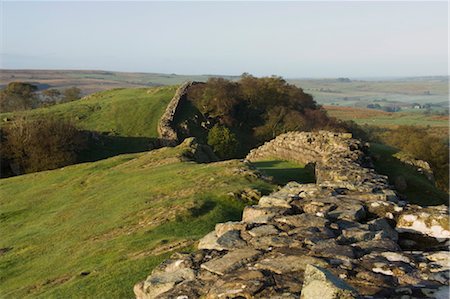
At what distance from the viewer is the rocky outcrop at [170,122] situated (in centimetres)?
5459

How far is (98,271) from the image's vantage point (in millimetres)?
12078

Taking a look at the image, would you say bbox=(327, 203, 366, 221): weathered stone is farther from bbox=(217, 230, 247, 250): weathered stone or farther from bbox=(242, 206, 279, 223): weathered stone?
bbox=(217, 230, 247, 250): weathered stone

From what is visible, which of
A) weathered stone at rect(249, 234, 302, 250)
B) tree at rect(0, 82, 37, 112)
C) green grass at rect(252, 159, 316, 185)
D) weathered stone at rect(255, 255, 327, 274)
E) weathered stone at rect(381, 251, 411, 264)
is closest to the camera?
weathered stone at rect(255, 255, 327, 274)

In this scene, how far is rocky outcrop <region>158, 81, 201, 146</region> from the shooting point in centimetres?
5459

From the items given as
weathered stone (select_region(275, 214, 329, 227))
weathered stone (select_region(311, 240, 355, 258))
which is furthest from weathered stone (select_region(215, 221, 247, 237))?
weathered stone (select_region(311, 240, 355, 258))

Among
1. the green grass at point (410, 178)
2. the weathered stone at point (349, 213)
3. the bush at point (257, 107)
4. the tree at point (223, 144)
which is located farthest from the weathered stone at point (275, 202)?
the bush at point (257, 107)

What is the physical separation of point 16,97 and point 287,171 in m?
80.0

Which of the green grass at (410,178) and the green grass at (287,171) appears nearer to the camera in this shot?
the green grass at (287,171)

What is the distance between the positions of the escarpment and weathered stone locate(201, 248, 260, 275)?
0.06 feet

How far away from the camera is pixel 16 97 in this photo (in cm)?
8931

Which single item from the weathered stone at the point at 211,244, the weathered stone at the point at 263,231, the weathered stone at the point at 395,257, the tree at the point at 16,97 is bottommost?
the weathered stone at the point at 211,244

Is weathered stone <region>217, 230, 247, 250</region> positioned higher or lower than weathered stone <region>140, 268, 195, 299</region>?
higher

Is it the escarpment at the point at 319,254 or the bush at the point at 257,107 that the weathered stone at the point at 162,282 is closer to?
the escarpment at the point at 319,254

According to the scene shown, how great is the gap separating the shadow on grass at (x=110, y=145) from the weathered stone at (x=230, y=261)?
41526 millimetres
